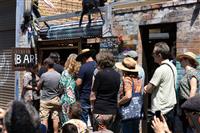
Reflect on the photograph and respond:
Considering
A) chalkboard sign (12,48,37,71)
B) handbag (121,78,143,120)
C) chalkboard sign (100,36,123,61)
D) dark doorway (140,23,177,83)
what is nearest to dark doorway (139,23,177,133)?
dark doorway (140,23,177,83)

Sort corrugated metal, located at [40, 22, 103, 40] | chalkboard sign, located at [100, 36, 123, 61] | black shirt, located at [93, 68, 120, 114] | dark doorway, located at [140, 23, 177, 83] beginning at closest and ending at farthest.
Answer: black shirt, located at [93, 68, 120, 114] < dark doorway, located at [140, 23, 177, 83] < chalkboard sign, located at [100, 36, 123, 61] < corrugated metal, located at [40, 22, 103, 40]

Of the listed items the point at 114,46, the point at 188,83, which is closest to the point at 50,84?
the point at 114,46

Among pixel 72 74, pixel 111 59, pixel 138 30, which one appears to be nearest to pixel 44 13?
pixel 138 30

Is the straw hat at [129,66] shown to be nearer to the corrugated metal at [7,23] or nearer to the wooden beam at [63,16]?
the wooden beam at [63,16]

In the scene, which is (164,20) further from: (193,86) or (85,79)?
(193,86)

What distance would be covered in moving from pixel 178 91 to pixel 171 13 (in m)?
1.90

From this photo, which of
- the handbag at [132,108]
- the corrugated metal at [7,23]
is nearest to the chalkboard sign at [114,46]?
the handbag at [132,108]

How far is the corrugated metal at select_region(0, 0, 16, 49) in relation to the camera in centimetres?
1298

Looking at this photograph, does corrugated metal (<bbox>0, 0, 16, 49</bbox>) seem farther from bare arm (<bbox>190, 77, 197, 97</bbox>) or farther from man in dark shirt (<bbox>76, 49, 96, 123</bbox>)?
bare arm (<bbox>190, 77, 197, 97</bbox>)

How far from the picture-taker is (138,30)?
848 cm

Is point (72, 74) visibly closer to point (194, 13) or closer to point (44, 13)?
point (194, 13)

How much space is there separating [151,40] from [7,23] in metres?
6.23

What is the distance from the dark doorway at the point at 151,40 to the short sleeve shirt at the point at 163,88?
1.71 meters

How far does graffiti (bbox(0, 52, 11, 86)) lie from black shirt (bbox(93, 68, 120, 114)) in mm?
7360
